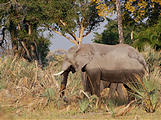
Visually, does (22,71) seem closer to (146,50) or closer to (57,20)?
(146,50)

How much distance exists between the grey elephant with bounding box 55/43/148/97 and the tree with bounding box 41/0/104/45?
19.7 metres

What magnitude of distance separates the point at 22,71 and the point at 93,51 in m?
5.51

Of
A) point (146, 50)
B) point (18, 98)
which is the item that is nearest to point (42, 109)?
point (18, 98)

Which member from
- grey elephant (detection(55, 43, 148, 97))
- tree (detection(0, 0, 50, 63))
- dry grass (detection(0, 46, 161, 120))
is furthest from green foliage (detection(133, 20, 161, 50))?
tree (detection(0, 0, 50, 63))

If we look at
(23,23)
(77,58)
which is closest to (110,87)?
(77,58)

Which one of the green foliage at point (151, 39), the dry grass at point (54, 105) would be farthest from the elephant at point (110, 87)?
the green foliage at point (151, 39)

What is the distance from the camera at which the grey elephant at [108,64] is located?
934cm

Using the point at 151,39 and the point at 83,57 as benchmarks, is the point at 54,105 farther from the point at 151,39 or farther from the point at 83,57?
the point at 151,39

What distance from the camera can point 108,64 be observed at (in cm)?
941

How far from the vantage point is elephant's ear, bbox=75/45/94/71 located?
9414mm

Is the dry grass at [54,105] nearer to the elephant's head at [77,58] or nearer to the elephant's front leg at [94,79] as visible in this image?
the elephant's front leg at [94,79]

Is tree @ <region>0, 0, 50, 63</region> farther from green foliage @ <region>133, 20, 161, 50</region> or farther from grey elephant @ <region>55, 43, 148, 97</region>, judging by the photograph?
Answer: grey elephant @ <region>55, 43, 148, 97</region>

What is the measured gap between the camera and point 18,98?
9.96 m

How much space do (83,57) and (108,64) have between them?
2.26ft
